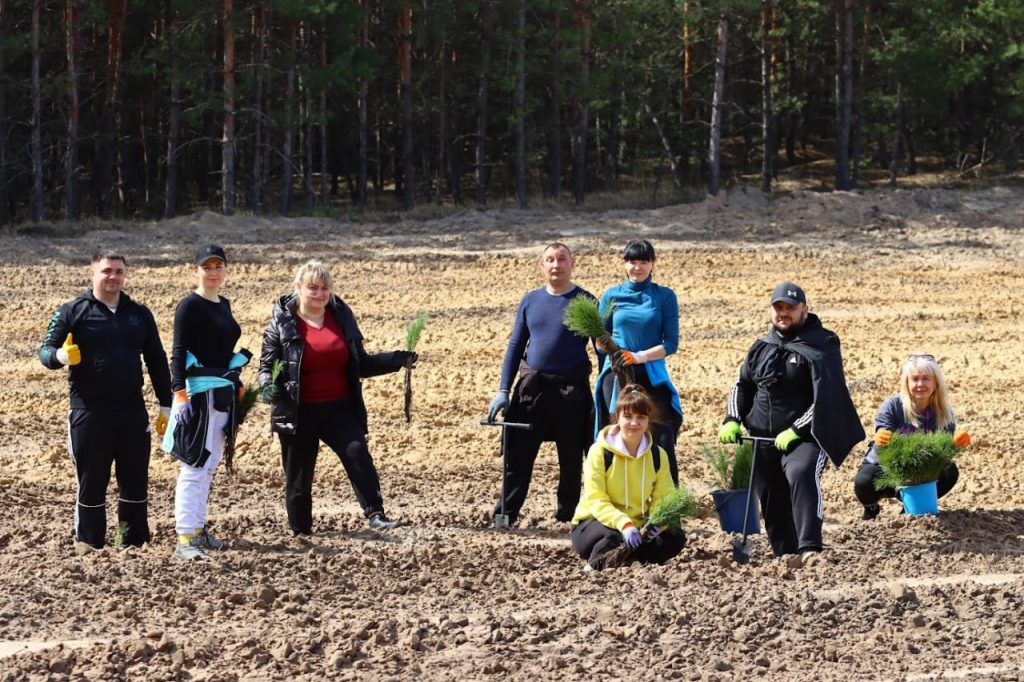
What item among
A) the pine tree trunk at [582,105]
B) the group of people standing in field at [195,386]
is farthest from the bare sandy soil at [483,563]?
the pine tree trunk at [582,105]

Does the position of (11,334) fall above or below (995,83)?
below

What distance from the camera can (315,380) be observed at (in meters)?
8.14

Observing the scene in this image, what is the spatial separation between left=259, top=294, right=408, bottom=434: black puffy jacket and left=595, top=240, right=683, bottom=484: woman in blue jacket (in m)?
1.23

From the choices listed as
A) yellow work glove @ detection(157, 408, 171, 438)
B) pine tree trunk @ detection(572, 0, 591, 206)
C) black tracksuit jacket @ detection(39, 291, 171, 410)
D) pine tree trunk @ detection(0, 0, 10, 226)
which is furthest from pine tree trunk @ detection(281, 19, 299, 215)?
black tracksuit jacket @ detection(39, 291, 171, 410)

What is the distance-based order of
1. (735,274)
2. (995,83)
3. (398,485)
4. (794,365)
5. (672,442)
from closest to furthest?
1. (794,365)
2. (672,442)
3. (398,485)
4. (735,274)
5. (995,83)

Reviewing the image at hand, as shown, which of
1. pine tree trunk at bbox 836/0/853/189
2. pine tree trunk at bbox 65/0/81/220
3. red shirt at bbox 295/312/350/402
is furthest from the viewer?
pine tree trunk at bbox 836/0/853/189

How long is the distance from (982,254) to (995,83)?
64.6ft

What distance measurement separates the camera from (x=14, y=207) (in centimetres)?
3803

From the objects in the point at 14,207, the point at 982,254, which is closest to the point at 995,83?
the point at 982,254

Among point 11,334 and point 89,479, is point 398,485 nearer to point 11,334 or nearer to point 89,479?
point 89,479

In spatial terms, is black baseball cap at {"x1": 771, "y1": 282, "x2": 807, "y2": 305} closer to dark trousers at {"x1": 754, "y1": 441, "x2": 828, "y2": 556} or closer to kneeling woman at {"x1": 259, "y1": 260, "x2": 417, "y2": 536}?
dark trousers at {"x1": 754, "y1": 441, "x2": 828, "y2": 556}

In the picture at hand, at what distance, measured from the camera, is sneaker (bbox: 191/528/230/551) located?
783 cm

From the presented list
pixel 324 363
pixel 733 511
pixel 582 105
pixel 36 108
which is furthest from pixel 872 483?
pixel 582 105

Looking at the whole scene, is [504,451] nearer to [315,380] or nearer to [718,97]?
[315,380]
